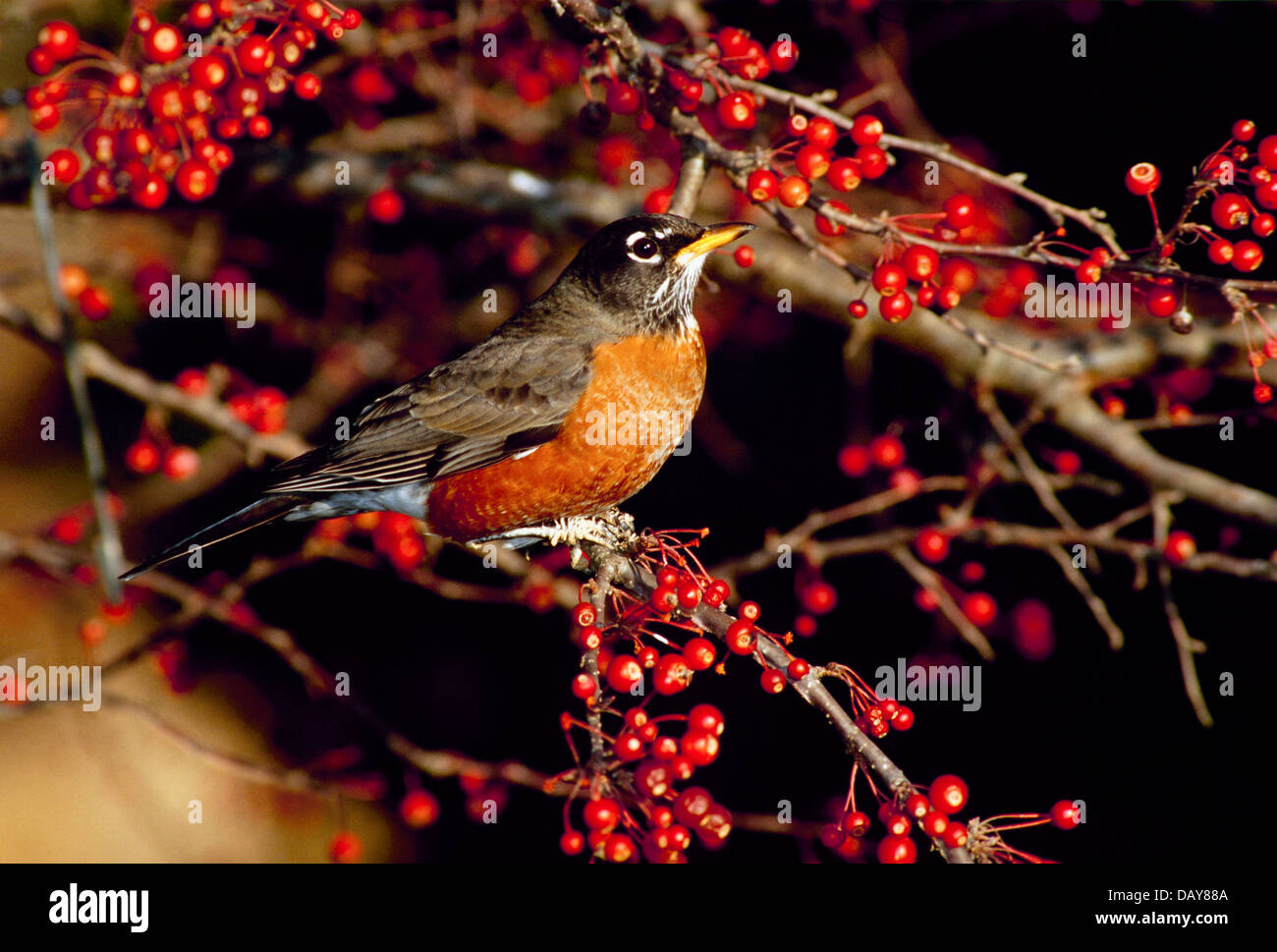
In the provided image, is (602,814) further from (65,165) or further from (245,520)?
(65,165)

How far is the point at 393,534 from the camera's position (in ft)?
11.5

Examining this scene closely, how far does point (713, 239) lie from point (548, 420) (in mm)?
785

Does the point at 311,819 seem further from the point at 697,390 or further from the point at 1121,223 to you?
the point at 1121,223

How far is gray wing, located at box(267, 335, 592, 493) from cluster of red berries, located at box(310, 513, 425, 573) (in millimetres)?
206

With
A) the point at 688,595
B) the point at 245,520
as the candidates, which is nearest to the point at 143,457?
the point at 245,520

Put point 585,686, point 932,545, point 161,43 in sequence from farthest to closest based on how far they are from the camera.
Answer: point 932,545 → point 161,43 → point 585,686

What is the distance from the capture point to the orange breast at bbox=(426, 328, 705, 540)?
318 cm

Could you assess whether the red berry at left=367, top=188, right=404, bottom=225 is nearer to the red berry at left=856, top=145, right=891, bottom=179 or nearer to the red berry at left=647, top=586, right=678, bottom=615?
the red berry at left=856, top=145, right=891, bottom=179

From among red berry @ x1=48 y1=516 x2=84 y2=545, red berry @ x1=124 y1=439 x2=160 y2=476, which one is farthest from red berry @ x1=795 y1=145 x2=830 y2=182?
red berry @ x1=48 y1=516 x2=84 y2=545

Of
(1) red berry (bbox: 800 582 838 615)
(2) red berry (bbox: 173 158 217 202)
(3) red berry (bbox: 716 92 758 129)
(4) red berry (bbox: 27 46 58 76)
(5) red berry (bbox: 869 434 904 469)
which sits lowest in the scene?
(1) red berry (bbox: 800 582 838 615)

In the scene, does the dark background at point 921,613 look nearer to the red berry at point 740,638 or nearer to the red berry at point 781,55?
the red berry at point 781,55

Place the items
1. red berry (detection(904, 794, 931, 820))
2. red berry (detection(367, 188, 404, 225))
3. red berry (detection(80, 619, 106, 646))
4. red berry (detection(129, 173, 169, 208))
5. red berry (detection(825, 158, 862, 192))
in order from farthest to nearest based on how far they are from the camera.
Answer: red berry (detection(367, 188, 404, 225)) < red berry (detection(80, 619, 106, 646)) < red berry (detection(129, 173, 169, 208)) < red berry (detection(825, 158, 862, 192)) < red berry (detection(904, 794, 931, 820))

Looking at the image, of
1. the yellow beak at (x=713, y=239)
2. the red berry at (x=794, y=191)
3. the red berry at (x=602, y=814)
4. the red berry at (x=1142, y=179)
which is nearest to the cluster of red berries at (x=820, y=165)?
the red berry at (x=794, y=191)

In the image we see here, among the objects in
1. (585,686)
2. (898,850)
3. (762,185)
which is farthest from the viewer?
(762,185)
